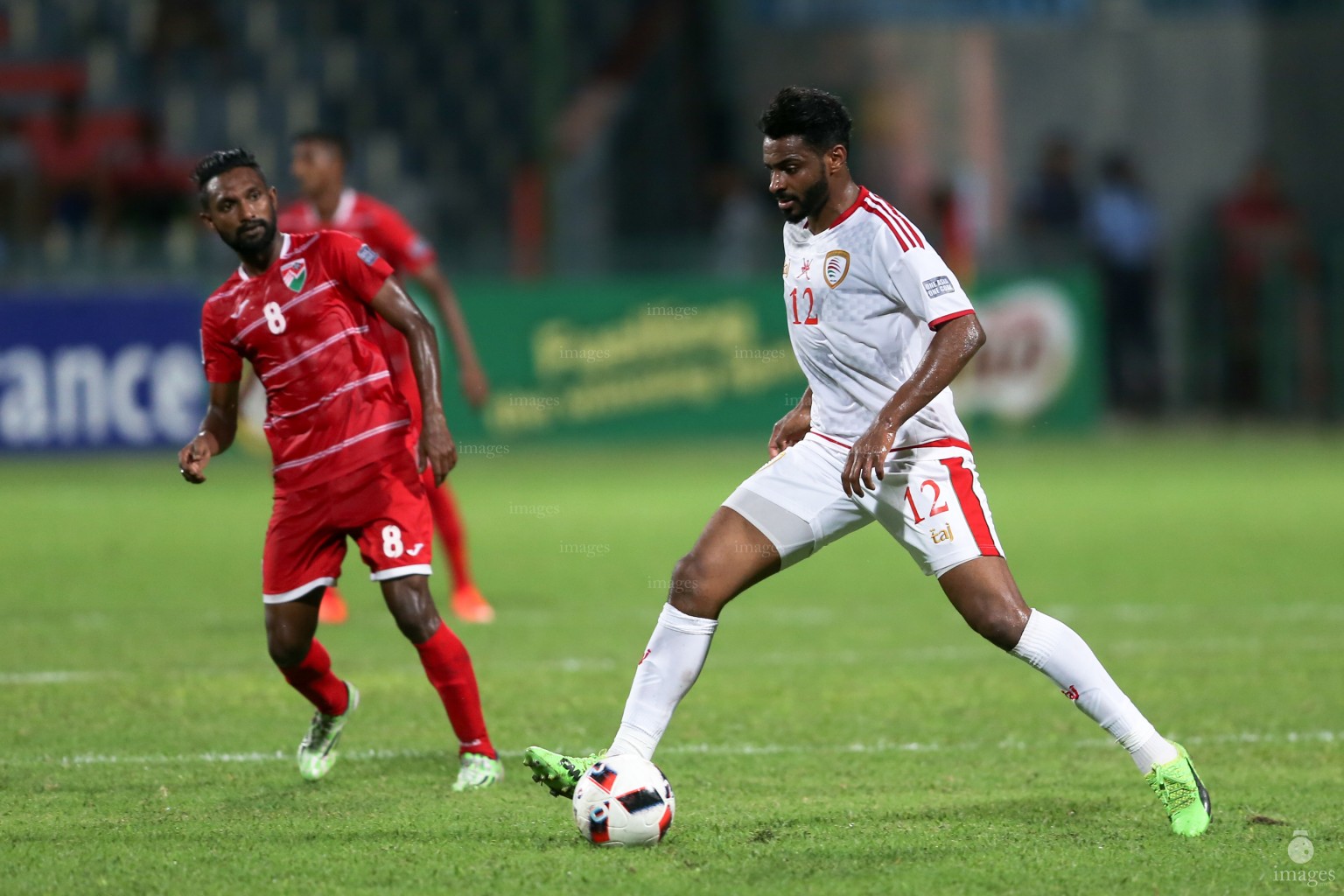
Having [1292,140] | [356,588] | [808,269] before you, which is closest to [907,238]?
[808,269]

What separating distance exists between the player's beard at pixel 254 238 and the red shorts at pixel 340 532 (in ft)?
2.40

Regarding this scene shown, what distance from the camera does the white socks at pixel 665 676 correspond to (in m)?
5.09

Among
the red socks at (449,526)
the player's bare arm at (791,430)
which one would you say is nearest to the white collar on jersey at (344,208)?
the red socks at (449,526)

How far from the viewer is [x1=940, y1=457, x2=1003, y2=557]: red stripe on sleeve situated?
5.07 m

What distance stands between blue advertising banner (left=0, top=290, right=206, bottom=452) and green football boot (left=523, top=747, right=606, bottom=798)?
11.8 m

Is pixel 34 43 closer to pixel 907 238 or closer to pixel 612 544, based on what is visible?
pixel 612 544

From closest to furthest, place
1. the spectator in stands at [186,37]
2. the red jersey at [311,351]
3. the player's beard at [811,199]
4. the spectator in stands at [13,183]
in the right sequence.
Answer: the player's beard at [811,199]
the red jersey at [311,351]
the spectator in stands at [13,183]
the spectator in stands at [186,37]

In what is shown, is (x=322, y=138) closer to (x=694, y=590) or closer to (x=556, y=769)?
(x=694, y=590)

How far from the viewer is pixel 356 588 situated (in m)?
10.3

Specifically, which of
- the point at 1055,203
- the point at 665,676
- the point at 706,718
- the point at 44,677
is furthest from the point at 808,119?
the point at 1055,203

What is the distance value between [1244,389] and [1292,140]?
4.59 m

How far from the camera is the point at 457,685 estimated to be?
5.69 metres

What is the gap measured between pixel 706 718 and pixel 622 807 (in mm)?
1955

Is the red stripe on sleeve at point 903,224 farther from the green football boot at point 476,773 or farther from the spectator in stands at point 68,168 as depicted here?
the spectator in stands at point 68,168
